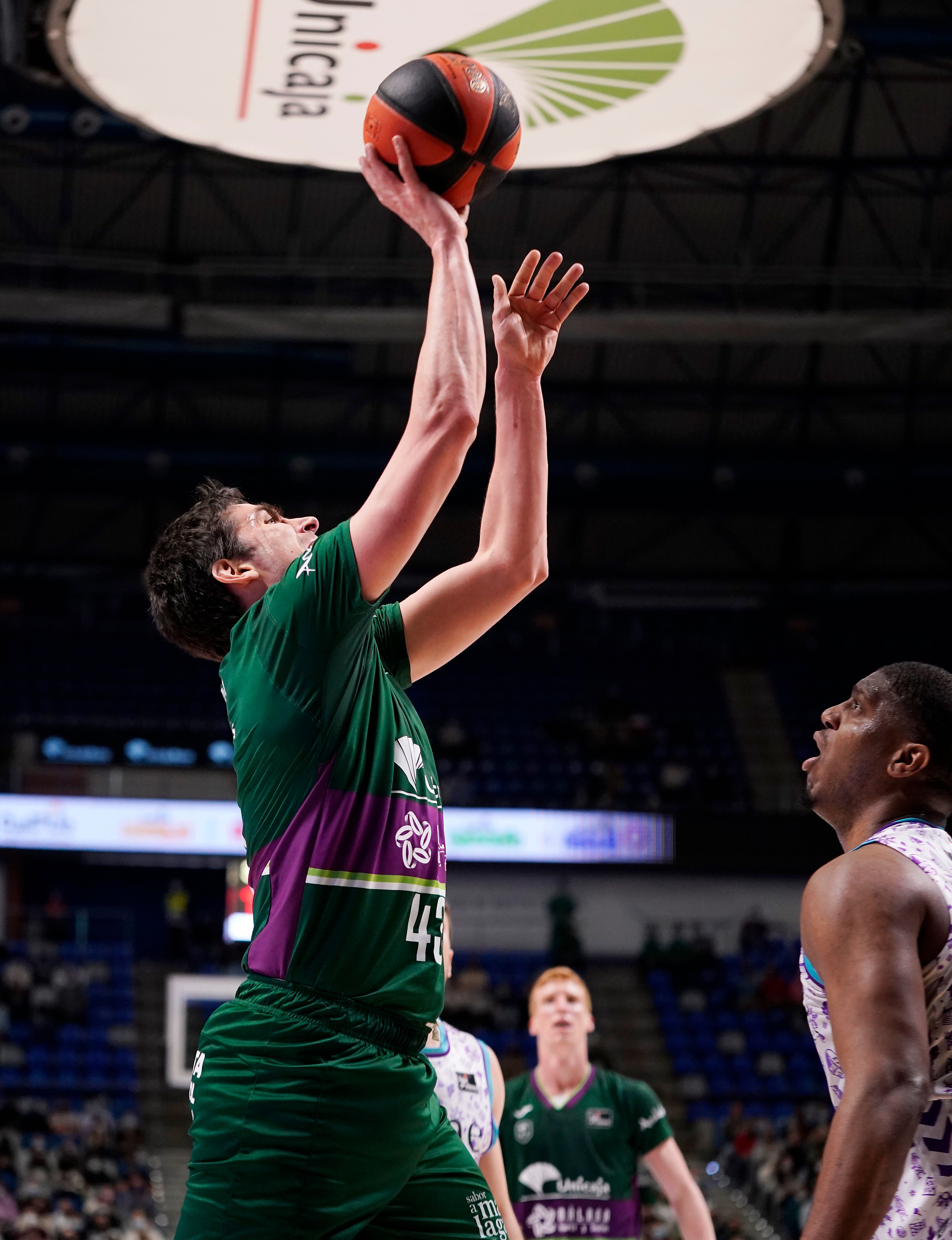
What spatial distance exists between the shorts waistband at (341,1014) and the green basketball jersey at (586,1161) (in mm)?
5030

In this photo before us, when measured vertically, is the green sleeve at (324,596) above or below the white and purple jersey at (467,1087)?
above

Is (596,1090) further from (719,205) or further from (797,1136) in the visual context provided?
(719,205)

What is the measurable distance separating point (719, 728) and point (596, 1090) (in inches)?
723

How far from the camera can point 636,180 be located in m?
21.1

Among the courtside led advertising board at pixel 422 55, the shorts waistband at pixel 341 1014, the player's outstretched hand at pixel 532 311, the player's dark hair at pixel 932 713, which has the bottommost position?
the shorts waistband at pixel 341 1014

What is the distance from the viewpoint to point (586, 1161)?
766cm

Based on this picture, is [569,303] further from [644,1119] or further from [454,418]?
[644,1119]

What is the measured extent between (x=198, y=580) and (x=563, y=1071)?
543 centimetres

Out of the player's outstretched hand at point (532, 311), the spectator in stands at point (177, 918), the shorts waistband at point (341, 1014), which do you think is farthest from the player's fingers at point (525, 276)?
the spectator in stands at point (177, 918)

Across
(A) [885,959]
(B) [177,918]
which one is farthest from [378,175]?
(B) [177,918]

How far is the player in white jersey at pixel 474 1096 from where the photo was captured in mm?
5449

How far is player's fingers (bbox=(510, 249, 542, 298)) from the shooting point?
3344 mm

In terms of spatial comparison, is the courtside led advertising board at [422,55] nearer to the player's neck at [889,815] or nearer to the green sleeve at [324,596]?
the green sleeve at [324,596]

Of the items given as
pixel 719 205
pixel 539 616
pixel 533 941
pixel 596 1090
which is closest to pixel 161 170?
pixel 719 205
